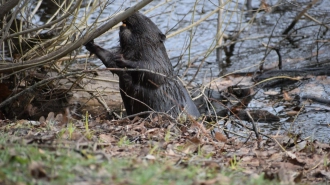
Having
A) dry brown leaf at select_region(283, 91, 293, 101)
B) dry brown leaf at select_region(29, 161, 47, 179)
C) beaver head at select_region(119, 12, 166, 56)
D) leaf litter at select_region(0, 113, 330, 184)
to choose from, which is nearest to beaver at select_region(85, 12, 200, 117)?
beaver head at select_region(119, 12, 166, 56)

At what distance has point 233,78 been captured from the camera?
8.70 m

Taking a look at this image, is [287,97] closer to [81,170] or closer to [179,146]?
Result: [179,146]

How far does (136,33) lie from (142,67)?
370 millimetres

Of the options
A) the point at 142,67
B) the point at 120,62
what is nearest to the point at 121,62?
the point at 120,62

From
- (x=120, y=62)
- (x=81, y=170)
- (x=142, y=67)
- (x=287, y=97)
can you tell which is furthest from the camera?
(x=287, y=97)

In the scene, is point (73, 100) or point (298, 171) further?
point (73, 100)

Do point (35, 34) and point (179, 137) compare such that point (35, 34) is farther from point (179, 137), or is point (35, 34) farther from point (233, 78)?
point (233, 78)

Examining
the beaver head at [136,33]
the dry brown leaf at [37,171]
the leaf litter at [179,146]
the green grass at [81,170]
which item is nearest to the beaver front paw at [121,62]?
the beaver head at [136,33]

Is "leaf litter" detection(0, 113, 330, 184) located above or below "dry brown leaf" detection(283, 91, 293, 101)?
above

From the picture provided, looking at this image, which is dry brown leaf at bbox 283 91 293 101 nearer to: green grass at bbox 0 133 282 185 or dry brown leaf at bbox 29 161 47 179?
green grass at bbox 0 133 282 185

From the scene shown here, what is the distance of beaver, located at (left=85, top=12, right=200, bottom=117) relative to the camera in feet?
19.4

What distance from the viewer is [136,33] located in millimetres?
5988

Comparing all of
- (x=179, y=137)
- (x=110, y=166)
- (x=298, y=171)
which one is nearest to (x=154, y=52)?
(x=179, y=137)

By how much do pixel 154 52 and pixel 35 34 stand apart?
142 centimetres
